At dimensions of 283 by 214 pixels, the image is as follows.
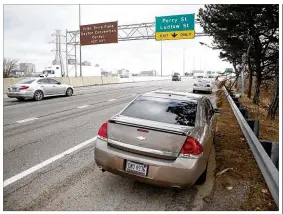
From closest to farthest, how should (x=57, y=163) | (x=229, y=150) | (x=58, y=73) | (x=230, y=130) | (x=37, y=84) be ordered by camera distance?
(x=57, y=163), (x=229, y=150), (x=230, y=130), (x=37, y=84), (x=58, y=73)

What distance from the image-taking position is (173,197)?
420 centimetres

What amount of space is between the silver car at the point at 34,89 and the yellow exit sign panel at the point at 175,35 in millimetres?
14313

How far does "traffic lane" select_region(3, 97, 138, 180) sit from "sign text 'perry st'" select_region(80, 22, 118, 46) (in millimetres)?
22132

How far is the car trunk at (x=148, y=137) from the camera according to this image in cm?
393

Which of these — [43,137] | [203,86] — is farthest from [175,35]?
[43,137]

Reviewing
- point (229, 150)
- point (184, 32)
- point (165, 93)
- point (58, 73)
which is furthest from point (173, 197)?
point (58, 73)

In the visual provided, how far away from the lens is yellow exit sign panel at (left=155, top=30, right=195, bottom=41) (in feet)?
90.1

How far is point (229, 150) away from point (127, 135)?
11.3ft

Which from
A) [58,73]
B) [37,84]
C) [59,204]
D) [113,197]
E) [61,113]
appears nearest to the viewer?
[59,204]

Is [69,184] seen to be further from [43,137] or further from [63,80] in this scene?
[63,80]

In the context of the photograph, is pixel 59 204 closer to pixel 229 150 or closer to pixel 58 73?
pixel 229 150

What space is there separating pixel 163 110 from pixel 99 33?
29.4m

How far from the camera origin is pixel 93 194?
4176mm

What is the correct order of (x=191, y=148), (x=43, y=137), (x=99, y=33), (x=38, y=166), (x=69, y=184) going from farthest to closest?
1. (x=99, y=33)
2. (x=43, y=137)
3. (x=38, y=166)
4. (x=69, y=184)
5. (x=191, y=148)
